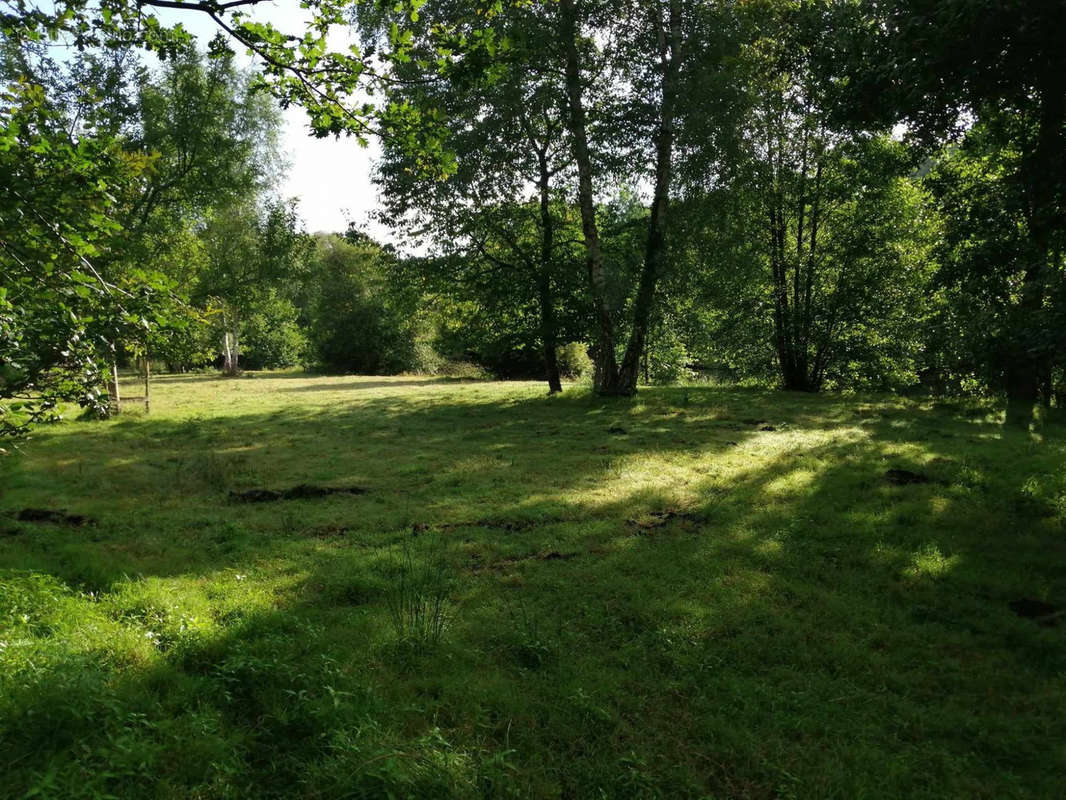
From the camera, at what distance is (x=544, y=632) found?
16.0ft

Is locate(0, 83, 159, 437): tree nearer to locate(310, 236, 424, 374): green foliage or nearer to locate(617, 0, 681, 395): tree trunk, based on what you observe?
locate(617, 0, 681, 395): tree trunk

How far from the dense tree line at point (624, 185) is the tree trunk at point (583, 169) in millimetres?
83

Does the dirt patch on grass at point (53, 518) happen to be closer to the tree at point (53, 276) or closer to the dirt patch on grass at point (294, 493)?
the dirt patch on grass at point (294, 493)

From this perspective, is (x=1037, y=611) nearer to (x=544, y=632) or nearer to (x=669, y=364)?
(x=544, y=632)

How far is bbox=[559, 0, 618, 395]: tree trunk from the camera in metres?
16.2

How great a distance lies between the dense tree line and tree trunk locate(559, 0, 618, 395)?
8 cm

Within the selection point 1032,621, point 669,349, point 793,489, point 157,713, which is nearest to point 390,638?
point 157,713

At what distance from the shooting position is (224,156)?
64.7 ft

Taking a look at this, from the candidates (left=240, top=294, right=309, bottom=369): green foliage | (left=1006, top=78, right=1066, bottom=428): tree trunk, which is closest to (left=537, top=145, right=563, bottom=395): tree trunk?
(left=1006, top=78, right=1066, bottom=428): tree trunk

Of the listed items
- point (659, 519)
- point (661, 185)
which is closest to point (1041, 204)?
point (659, 519)

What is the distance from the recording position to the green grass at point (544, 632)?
3.36 metres

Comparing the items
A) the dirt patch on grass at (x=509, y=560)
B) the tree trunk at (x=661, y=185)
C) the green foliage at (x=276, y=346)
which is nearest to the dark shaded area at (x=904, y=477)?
the dirt patch on grass at (x=509, y=560)

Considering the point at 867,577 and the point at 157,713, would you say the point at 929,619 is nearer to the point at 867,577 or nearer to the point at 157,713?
the point at 867,577

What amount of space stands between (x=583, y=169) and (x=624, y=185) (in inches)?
94.8
